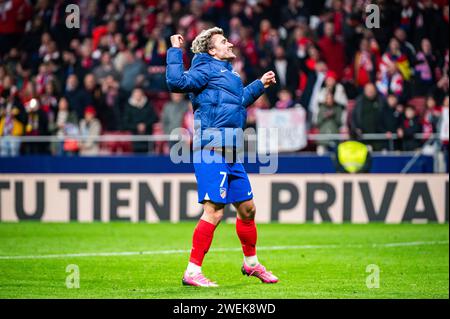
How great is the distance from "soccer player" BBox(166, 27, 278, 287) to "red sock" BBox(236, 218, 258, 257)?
285 millimetres

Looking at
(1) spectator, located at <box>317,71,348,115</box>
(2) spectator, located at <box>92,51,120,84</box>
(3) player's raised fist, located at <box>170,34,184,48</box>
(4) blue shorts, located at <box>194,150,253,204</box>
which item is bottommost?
(4) blue shorts, located at <box>194,150,253,204</box>

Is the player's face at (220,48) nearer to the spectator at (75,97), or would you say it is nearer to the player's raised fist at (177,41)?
the player's raised fist at (177,41)

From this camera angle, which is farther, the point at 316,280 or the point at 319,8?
the point at 319,8

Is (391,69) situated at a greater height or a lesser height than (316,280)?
greater

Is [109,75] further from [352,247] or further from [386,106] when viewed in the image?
[352,247]

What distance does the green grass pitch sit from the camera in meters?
9.22

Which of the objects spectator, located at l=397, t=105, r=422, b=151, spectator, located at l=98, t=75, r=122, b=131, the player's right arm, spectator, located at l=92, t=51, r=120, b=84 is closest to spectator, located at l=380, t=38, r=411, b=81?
spectator, located at l=397, t=105, r=422, b=151

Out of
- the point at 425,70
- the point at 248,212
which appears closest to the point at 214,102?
the point at 248,212

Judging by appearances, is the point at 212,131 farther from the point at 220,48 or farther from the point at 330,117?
the point at 330,117

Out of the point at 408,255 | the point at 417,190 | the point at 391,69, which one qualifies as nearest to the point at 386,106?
the point at 391,69

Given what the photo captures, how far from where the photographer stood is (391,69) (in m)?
20.1

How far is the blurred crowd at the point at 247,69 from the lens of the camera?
20.1m

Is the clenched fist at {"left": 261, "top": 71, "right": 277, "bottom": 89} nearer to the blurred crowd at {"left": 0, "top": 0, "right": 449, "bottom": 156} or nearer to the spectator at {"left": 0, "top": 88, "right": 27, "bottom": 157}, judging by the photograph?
the blurred crowd at {"left": 0, "top": 0, "right": 449, "bottom": 156}

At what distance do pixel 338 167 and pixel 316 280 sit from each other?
892 centimetres
